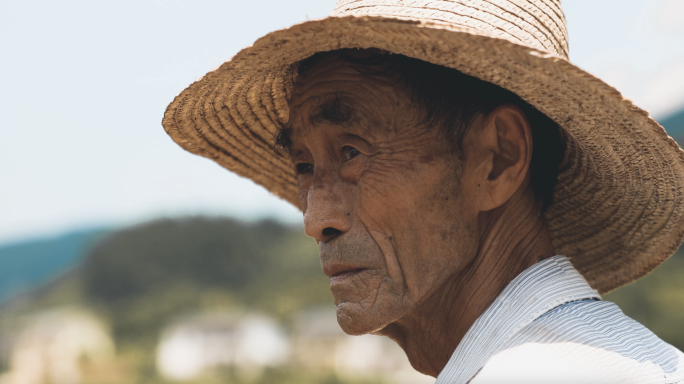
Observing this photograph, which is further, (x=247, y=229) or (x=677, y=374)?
(x=247, y=229)

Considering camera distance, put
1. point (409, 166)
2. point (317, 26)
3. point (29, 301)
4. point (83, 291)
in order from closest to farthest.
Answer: point (317, 26) < point (409, 166) < point (29, 301) < point (83, 291)

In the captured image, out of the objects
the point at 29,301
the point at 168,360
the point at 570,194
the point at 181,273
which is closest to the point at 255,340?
the point at 168,360

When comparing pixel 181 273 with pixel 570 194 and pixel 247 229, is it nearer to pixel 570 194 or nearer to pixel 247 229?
pixel 247 229

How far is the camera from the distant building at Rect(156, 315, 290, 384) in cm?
3183

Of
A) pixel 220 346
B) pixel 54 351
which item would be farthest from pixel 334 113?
pixel 54 351

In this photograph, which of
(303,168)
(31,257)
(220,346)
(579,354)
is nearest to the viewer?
(579,354)

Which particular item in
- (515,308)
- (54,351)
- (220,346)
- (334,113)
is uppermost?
(54,351)

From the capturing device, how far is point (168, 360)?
3291 cm

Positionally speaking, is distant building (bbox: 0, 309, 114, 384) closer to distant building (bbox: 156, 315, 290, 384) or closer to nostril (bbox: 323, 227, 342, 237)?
distant building (bbox: 156, 315, 290, 384)

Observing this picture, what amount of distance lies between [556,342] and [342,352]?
29.1 meters

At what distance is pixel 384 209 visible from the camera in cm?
189

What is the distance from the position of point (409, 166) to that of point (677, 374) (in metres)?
0.78

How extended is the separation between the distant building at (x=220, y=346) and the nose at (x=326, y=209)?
1155 inches

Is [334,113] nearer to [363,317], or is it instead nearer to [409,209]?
[409,209]
